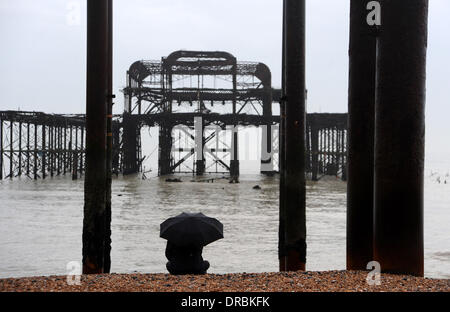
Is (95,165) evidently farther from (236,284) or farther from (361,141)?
(361,141)

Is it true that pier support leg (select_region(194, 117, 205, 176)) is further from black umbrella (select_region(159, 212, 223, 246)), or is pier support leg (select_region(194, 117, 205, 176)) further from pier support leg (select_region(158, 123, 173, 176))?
black umbrella (select_region(159, 212, 223, 246))

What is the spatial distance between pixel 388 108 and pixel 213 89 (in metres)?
46.9

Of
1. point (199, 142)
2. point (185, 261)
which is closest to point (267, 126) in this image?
point (199, 142)

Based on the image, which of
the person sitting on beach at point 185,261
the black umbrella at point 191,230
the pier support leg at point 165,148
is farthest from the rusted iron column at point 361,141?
the pier support leg at point 165,148

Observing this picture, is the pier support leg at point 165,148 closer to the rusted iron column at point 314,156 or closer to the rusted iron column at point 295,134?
the rusted iron column at point 314,156

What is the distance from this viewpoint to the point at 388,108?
20.2 ft

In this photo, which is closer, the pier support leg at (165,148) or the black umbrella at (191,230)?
the black umbrella at (191,230)

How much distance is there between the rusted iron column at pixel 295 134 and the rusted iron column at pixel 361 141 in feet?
4.10

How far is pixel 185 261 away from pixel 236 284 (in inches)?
61.6

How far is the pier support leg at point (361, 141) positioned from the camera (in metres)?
7.43

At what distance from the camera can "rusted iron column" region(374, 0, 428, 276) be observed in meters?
6.09

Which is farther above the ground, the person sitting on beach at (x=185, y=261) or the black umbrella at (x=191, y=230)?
the black umbrella at (x=191, y=230)
